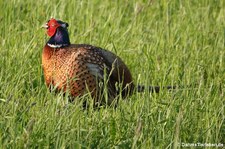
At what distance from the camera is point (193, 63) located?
6043 mm

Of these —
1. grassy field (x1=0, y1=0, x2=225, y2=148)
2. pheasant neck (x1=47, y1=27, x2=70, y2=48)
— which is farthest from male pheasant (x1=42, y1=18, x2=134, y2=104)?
grassy field (x1=0, y1=0, x2=225, y2=148)

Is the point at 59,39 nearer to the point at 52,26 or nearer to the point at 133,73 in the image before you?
the point at 52,26

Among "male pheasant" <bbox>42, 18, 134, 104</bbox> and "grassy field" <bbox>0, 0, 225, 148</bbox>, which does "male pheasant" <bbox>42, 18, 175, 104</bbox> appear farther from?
"grassy field" <bbox>0, 0, 225, 148</bbox>

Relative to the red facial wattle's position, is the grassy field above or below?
below

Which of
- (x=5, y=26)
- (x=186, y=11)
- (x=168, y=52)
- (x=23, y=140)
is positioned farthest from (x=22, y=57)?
(x=186, y=11)

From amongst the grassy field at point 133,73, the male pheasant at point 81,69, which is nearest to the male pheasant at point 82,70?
the male pheasant at point 81,69

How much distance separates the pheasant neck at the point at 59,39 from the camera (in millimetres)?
5543

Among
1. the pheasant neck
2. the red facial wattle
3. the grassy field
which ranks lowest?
the grassy field

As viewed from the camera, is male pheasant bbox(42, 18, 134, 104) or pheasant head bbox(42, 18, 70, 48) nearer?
male pheasant bbox(42, 18, 134, 104)

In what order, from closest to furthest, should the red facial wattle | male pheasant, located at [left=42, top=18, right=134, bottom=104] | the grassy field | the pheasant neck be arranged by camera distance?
the grassy field, male pheasant, located at [left=42, top=18, right=134, bottom=104], the pheasant neck, the red facial wattle

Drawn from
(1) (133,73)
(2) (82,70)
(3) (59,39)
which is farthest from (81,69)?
(1) (133,73)

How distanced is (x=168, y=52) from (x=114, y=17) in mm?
902

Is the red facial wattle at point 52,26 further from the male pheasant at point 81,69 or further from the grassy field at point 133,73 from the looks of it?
the grassy field at point 133,73

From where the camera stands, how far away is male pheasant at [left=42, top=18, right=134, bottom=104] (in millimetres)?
5211
